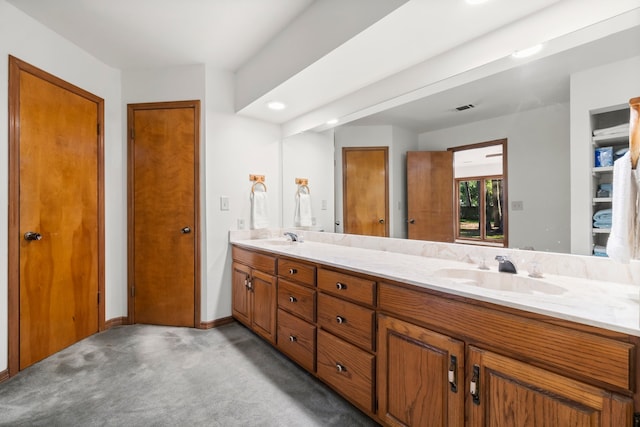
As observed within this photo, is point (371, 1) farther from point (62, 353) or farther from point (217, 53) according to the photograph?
point (62, 353)

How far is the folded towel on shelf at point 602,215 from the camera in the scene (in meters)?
1.25

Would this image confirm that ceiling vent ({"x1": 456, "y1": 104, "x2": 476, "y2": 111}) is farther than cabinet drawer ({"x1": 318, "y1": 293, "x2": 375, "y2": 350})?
Yes

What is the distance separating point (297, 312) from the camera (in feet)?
6.38

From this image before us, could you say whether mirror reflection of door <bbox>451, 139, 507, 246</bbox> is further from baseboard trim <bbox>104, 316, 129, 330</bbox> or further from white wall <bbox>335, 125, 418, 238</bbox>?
baseboard trim <bbox>104, 316, 129, 330</bbox>

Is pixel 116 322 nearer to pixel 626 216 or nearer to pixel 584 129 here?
pixel 626 216

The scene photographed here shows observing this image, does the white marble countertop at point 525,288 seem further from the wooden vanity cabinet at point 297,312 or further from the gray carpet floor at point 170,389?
the gray carpet floor at point 170,389

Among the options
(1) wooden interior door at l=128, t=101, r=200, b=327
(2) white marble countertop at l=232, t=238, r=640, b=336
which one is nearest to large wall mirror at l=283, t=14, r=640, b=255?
(2) white marble countertop at l=232, t=238, r=640, b=336

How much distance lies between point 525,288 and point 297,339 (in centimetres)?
130

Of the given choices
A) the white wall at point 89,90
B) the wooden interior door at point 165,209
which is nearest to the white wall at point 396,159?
the wooden interior door at point 165,209

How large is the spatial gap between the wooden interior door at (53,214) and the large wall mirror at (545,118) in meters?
2.53

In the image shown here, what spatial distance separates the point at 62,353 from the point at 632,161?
135 inches

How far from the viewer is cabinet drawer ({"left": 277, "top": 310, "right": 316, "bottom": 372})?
1.83m

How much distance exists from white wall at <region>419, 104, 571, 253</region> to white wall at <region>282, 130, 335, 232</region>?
133cm

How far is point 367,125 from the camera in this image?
7.50 feet
